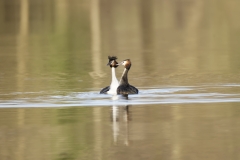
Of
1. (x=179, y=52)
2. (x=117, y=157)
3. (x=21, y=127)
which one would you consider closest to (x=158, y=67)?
(x=179, y=52)

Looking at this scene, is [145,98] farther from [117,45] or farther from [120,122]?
[117,45]

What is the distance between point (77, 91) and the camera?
19.1 metres

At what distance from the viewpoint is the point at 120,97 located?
18250 millimetres

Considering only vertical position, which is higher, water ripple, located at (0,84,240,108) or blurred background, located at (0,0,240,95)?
water ripple, located at (0,84,240,108)

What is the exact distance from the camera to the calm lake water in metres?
12.8

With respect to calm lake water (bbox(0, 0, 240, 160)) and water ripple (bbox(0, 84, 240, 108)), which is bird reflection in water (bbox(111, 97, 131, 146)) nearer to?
calm lake water (bbox(0, 0, 240, 160))

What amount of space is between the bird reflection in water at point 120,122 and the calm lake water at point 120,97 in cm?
2

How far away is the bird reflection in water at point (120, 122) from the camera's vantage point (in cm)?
1351

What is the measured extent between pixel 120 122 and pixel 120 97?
11.2 ft

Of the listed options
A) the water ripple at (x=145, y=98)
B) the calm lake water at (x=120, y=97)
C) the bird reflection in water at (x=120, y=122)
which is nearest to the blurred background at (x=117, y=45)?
the calm lake water at (x=120, y=97)

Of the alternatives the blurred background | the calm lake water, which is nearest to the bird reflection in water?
the calm lake water

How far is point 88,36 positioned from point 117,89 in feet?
65.9

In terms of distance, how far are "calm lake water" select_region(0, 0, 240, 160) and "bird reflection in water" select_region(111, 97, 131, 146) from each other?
0.05 feet

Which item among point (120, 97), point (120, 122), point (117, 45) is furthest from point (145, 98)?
point (117, 45)
